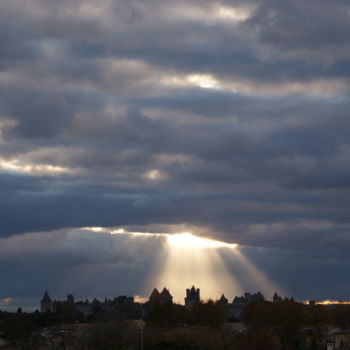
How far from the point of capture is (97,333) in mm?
131000

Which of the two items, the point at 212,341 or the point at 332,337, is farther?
the point at 332,337

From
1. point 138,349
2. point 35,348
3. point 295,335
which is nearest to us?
point 138,349

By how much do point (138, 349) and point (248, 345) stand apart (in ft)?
70.6

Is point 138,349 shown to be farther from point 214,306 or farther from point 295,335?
point 214,306

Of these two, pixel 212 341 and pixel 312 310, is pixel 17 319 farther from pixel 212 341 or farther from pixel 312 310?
pixel 312 310

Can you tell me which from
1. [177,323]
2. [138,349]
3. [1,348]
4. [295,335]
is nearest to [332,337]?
[295,335]

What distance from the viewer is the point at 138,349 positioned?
130875 millimetres

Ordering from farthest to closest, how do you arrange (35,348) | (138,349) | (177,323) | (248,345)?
(177,323), (35,348), (138,349), (248,345)

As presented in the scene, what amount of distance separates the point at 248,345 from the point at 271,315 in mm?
59063

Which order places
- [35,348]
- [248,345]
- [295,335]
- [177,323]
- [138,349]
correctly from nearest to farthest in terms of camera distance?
1. [248,345]
2. [138,349]
3. [35,348]
4. [295,335]
5. [177,323]

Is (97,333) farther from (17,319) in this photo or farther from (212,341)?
(17,319)

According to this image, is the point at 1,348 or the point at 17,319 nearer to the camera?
the point at 1,348

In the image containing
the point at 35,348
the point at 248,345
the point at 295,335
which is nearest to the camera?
the point at 248,345

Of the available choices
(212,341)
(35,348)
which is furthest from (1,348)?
(212,341)
